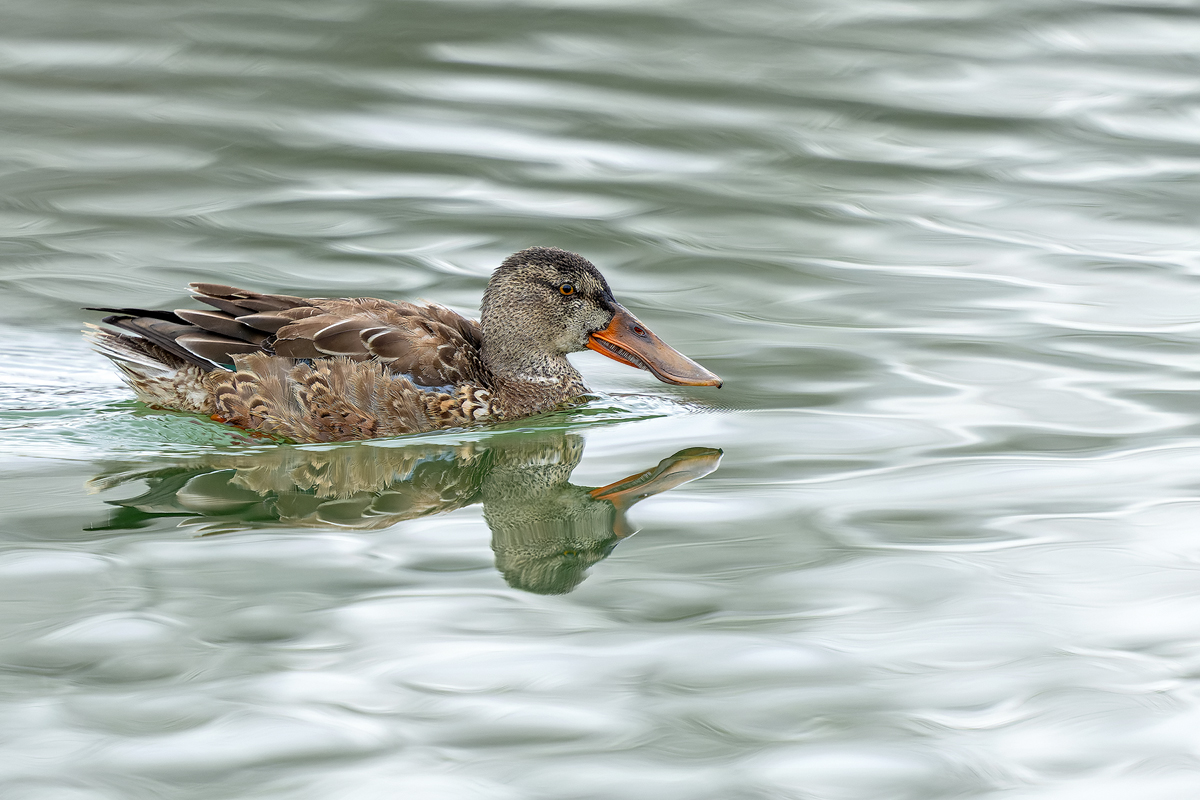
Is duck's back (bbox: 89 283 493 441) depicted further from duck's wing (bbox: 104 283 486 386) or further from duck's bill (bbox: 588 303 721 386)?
duck's bill (bbox: 588 303 721 386)

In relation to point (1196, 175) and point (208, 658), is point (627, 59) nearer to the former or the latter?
point (1196, 175)

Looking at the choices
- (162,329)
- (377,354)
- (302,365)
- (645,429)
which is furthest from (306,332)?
(645,429)

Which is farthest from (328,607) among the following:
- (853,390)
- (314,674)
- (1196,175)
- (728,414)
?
(1196,175)

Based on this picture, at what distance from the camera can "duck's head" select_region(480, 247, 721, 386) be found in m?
7.51

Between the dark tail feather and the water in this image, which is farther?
the dark tail feather

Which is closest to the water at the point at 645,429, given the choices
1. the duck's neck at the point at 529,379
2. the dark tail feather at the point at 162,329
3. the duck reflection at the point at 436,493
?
the duck reflection at the point at 436,493

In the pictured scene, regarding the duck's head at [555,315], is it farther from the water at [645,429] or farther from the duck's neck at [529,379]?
the water at [645,429]

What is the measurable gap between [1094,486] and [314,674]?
3.47m

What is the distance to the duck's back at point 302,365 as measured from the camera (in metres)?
6.92

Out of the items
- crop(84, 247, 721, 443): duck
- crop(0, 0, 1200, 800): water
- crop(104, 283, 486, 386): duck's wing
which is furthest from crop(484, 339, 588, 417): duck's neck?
crop(104, 283, 486, 386): duck's wing

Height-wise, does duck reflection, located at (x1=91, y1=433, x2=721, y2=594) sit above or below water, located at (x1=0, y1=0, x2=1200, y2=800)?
below

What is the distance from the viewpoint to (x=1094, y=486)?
245 inches

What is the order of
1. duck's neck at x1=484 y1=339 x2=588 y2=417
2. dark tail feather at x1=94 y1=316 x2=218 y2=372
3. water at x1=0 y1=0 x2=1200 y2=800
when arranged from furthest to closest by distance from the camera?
duck's neck at x1=484 y1=339 x2=588 y2=417
dark tail feather at x1=94 y1=316 x2=218 y2=372
water at x1=0 y1=0 x2=1200 y2=800

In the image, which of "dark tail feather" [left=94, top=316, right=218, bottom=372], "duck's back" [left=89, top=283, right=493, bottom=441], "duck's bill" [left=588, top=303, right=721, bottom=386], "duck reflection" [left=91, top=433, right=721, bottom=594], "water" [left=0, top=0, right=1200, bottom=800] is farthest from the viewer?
"duck's bill" [left=588, top=303, right=721, bottom=386]
